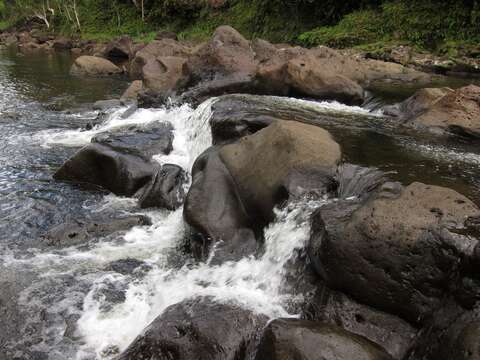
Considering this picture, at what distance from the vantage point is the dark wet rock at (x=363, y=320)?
181 inches

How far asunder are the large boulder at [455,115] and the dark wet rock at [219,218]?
16.9 ft

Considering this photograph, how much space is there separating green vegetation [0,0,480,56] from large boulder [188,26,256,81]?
330 inches

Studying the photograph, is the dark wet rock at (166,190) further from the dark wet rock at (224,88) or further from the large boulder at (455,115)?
the large boulder at (455,115)

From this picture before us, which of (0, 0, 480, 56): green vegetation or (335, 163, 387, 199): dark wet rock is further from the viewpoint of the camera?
(0, 0, 480, 56): green vegetation

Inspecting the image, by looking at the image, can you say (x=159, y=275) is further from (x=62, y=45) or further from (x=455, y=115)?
(x=62, y=45)

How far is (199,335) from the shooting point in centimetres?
471

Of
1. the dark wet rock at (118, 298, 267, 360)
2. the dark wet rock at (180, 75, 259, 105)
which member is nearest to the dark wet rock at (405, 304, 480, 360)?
the dark wet rock at (118, 298, 267, 360)

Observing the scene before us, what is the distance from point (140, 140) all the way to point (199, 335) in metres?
7.15

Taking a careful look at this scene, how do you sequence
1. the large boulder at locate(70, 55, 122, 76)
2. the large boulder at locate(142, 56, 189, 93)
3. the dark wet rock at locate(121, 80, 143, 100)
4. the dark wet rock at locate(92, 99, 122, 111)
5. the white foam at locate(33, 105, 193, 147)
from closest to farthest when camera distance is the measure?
1. the white foam at locate(33, 105, 193, 147)
2. the large boulder at locate(142, 56, 189, 93)
3. the dark wet rock at locate(92, 99, 122, 111)
4. the dark wet rock at locate(121, 80, 143, 100)
5. the large boulder at locate(70, 55, 122, 76)

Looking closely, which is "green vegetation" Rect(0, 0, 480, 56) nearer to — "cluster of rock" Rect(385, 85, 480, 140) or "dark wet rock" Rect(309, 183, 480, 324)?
"cluster of rock" Rect(385, 85, 480, 140)

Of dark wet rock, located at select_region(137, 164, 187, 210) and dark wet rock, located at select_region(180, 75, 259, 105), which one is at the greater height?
dark wet rock, located at select_region(180, 75, 259, 105)

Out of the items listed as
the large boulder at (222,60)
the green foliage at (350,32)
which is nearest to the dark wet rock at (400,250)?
the large boulder at (222,60)

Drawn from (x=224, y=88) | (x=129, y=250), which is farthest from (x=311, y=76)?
(x=129, y=250)

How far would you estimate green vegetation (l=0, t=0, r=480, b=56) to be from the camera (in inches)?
798
